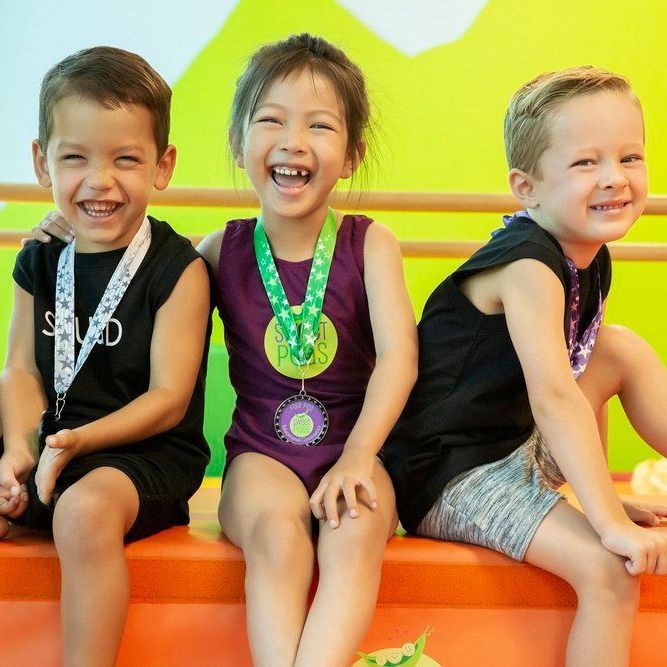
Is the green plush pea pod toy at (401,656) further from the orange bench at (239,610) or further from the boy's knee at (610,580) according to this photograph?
the boy's knee at (610,580)

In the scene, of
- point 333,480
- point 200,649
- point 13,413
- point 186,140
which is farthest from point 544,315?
point 186,140

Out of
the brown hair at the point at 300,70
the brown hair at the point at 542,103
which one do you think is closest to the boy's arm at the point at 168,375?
the brown hair at the point at 300,70

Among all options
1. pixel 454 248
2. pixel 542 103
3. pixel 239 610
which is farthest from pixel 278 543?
pixel 454 248

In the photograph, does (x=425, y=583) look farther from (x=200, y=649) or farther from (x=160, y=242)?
(x=160, y=242)

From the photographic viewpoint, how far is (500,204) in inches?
81.8

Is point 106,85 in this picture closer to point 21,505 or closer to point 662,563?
point 21,505

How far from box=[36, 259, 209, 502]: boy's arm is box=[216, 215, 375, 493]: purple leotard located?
53 millimetres

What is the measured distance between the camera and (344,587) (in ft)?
4.14

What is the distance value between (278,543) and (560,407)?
38 cm

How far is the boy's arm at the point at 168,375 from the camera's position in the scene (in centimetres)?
138

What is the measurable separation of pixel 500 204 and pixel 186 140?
1.64 metres

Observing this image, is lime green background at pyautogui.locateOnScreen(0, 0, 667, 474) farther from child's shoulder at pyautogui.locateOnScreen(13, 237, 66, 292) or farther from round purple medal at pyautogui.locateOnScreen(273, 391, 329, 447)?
round purple medal at pyautogui.locateOnScreen(273, 391, 329, 447)

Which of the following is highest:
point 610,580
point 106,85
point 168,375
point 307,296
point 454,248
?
point 106,85

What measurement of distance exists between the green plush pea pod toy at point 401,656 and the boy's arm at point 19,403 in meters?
0.47
